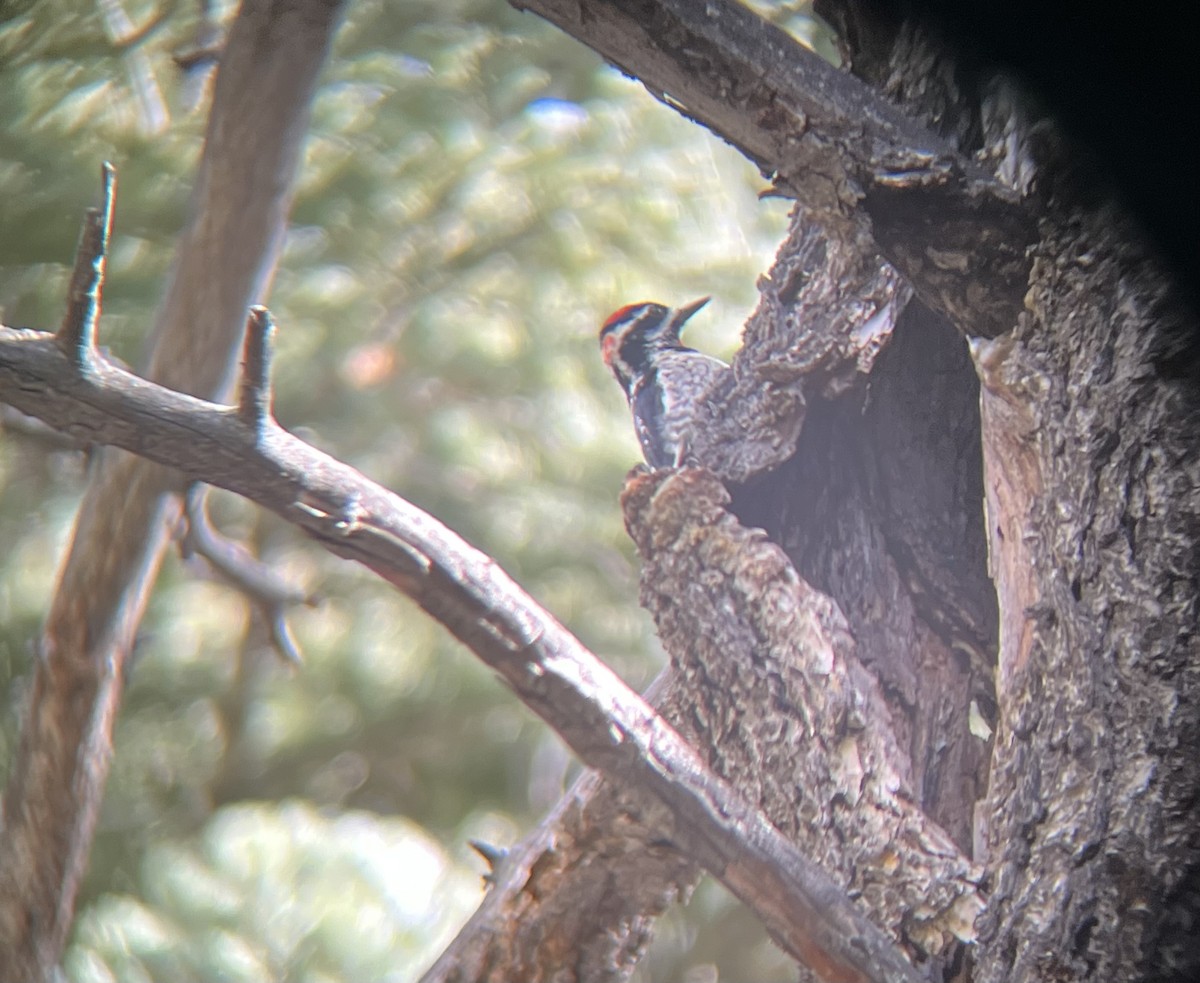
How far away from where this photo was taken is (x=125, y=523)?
127 centimetres

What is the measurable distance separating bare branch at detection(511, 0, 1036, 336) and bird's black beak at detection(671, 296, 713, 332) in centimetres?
53

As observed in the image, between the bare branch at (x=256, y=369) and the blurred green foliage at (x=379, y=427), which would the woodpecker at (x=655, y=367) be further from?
the bare branch at (x=256, y=369)

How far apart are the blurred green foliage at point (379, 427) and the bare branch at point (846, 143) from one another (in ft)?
1.32

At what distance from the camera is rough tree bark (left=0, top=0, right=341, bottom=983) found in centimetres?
122

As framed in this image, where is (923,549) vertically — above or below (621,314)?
below

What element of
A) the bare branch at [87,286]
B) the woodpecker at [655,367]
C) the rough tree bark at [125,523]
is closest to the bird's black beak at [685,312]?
the woodpecker at [655,367]

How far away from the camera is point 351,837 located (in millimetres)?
1558

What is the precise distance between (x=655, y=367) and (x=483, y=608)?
59 cm

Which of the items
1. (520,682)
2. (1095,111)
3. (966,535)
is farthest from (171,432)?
(966,535)

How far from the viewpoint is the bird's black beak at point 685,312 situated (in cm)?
131

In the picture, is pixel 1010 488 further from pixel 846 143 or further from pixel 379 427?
pixel 379 427

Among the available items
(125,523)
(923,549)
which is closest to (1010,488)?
(923,549)

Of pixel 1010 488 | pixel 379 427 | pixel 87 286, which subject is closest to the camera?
pixel 87 286

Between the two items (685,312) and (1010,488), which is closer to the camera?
(1010,488)
